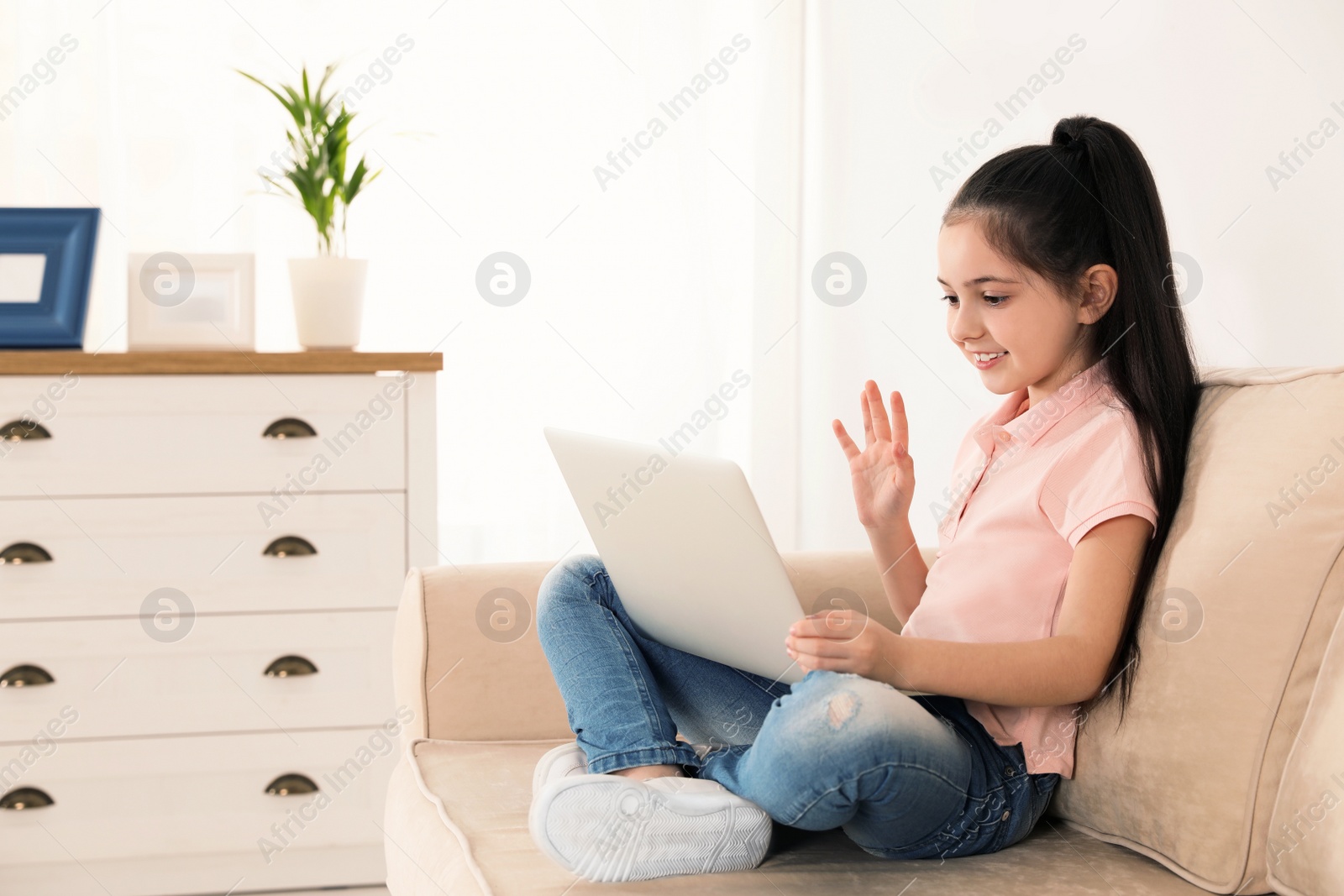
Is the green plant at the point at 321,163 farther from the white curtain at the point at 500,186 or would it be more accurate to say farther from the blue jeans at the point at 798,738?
the blue jeans at the point at 798,738

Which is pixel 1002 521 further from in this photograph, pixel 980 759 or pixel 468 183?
pixel 468 183

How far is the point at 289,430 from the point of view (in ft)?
5.83

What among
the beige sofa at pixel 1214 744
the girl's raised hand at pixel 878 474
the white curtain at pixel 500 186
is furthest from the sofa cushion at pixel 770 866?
the white curtain at pixel 500 186

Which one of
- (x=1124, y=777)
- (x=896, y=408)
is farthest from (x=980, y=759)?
(x=896, y=408)

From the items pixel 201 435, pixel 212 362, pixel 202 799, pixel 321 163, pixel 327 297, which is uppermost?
pixel 321 163

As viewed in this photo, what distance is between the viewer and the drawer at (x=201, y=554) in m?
1.73

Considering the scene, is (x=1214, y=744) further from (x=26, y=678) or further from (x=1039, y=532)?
(x=26, y=678)

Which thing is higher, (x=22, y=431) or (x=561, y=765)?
(x=22, y=431)

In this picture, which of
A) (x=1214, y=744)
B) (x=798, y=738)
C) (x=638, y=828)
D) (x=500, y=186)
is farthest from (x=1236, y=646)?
(x=500, y=186)

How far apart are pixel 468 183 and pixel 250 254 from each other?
0.70 metres

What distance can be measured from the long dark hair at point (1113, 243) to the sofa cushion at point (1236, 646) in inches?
3.9

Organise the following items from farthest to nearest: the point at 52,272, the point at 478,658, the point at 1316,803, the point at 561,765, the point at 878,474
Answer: the point at 52,272 → the point at 478,658 → the point at 878,474 → the point at 561,765 → the point at 1316,803

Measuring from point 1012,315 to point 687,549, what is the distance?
371 mm

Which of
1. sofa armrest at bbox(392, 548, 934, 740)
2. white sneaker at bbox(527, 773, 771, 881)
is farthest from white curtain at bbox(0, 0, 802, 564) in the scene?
white sneaker at bbox(527, 773, 771, 881)
